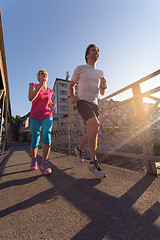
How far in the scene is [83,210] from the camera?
35.2 inches

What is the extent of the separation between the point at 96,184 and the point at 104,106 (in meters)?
1.84

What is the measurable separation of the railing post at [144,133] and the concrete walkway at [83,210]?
214 millimetres

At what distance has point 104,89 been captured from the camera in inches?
84.0

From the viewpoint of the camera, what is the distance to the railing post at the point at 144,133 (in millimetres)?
1617

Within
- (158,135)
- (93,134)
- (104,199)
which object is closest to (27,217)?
(104,199)

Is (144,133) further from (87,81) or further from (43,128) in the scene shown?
(43,128)

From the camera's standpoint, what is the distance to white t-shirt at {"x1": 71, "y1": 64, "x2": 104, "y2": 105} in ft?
5.98

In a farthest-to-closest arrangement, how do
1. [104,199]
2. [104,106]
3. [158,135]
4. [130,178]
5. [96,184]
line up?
[104,106], [158,135], [130,178], [96,184], [104,199]

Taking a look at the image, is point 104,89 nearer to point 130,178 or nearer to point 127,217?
point 130,178

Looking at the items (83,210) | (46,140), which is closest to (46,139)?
(46,140)

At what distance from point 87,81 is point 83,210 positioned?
5.23ft

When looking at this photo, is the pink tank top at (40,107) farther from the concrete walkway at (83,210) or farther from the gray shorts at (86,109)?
the concrete walkway at (83,210)

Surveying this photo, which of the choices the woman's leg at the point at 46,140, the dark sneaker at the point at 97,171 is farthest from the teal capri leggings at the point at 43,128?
the dark sneaker at the point at 97,171

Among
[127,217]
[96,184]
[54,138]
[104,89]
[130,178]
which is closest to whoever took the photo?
[127,217]
